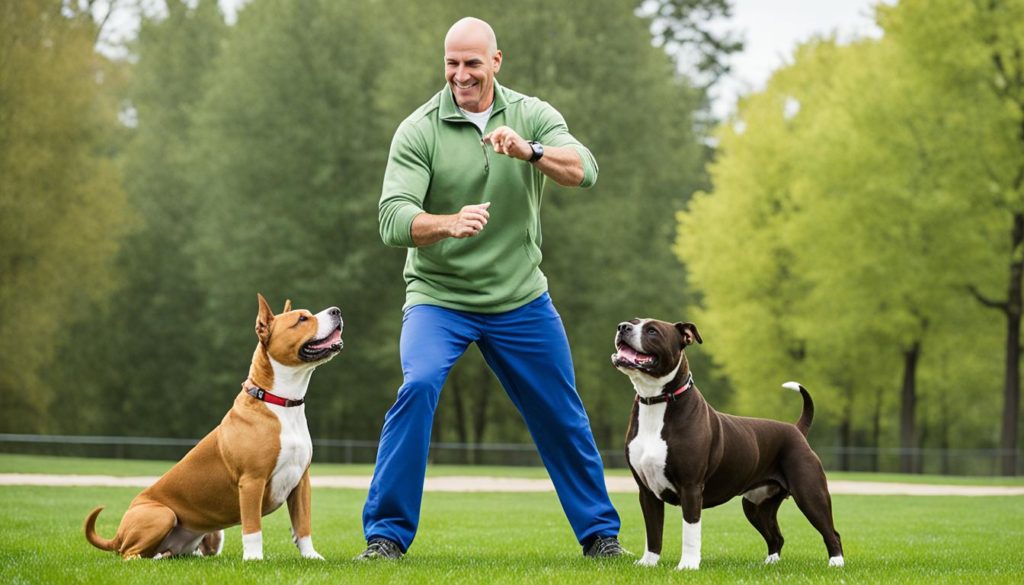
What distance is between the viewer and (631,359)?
23.3 feet

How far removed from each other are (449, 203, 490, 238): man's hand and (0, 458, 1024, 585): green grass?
1760 mm

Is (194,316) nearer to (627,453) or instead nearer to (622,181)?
(622,181)

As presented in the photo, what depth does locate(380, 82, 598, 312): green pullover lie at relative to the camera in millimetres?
7500

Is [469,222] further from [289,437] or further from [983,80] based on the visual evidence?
[983,80]

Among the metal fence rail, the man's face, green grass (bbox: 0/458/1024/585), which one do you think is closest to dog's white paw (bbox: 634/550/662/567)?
green grass (bbox: 0/458/1024/585)

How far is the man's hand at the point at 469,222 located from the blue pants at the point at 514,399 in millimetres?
907

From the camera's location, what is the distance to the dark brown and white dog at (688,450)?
7090 millimetres

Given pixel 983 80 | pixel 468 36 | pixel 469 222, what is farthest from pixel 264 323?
pixel 983 80

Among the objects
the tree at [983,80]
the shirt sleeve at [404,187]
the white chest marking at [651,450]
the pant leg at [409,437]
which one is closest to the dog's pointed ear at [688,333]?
the white chest marking at [651,450]

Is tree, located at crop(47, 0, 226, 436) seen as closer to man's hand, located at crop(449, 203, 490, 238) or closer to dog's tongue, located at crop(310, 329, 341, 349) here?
dog's tongue, located at crop(310, 329, 341, 349)

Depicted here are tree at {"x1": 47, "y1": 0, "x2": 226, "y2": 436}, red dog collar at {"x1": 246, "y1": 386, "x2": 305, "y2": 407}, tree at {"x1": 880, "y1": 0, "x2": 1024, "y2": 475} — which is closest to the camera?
red dog collar at {"x1": 246, "y1": 386, "x2": 305, "y2": 407}

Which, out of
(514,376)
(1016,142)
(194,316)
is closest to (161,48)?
(194,316)

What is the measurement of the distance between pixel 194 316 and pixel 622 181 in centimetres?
1345

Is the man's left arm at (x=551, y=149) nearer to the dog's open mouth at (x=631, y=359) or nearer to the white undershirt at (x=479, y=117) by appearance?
the white undershirt at (x=479, y=117)
